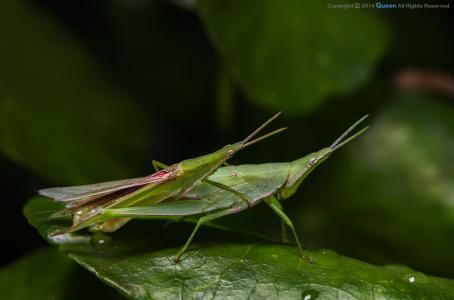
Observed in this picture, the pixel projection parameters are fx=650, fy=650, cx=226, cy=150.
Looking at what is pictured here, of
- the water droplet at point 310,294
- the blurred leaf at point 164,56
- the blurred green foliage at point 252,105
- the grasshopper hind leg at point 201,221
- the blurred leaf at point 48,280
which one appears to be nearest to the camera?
the water droplet at point 310,294

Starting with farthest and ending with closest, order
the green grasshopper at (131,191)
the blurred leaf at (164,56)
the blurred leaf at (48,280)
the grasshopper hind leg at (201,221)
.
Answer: the blurred leaf at (164,56) < the blurred leaf at (48,280) < the green grasshopper at (131,191) < the grasshopper hind leg at (201,221)

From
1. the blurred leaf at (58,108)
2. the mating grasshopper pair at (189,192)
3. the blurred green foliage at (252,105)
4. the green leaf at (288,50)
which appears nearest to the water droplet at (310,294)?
the mating grasshopper pair at (189,192)

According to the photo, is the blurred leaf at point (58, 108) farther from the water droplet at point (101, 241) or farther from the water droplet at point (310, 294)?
the water droplet at point (310, 294)

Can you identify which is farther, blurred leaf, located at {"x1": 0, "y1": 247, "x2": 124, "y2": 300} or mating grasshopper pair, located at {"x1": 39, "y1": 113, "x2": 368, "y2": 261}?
blurred leaf, located at {"x1": 0, "y1": 247, "x2": 124, "y2": 300}

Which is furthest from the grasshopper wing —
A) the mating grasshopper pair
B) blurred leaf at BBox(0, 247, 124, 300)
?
blurred leaf at BBox(0, 247, 124, 300)

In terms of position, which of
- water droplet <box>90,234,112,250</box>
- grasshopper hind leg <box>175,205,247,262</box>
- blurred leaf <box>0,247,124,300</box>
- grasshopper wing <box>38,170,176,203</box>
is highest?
grasshopper wing <box>38,170,176,203</box>

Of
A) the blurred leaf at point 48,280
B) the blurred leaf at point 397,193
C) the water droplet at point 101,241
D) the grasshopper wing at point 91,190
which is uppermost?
the grasshopper wing at point 91,190

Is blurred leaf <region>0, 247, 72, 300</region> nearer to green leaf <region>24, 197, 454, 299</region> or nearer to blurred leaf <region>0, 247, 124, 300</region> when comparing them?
blurred leaf <region>0, 247, 124, 300</region>
